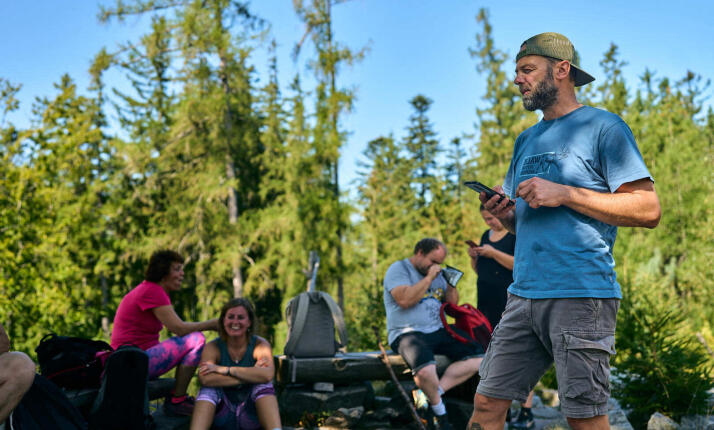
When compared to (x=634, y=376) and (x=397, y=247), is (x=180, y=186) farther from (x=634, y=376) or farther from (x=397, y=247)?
(x=634, y=376)

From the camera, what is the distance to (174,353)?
13.1ft

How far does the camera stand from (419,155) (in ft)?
107

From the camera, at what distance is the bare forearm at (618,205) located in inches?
62.8

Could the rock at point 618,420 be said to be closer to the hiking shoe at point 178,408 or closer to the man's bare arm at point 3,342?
the hiking shoe at point 178,408

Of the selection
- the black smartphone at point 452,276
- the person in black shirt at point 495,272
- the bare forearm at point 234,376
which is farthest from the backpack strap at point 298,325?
the person in black shirt at point 495,272

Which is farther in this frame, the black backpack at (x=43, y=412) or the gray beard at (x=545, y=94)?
the black backpack at (x=43, y=412)

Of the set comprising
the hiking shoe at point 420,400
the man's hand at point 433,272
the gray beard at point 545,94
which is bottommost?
the hiking shoe at point 420,400

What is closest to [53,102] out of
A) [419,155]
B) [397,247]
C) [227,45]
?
[227,45]

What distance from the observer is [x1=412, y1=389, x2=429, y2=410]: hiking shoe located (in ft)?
13.1

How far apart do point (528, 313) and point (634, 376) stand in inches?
139

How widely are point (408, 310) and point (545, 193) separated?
283 cm

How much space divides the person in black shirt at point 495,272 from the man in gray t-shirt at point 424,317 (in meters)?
0.31

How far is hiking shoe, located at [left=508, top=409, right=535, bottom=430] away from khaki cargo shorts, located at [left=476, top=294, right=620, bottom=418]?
8.14 feet

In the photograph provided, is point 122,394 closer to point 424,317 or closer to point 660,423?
point 424,317
